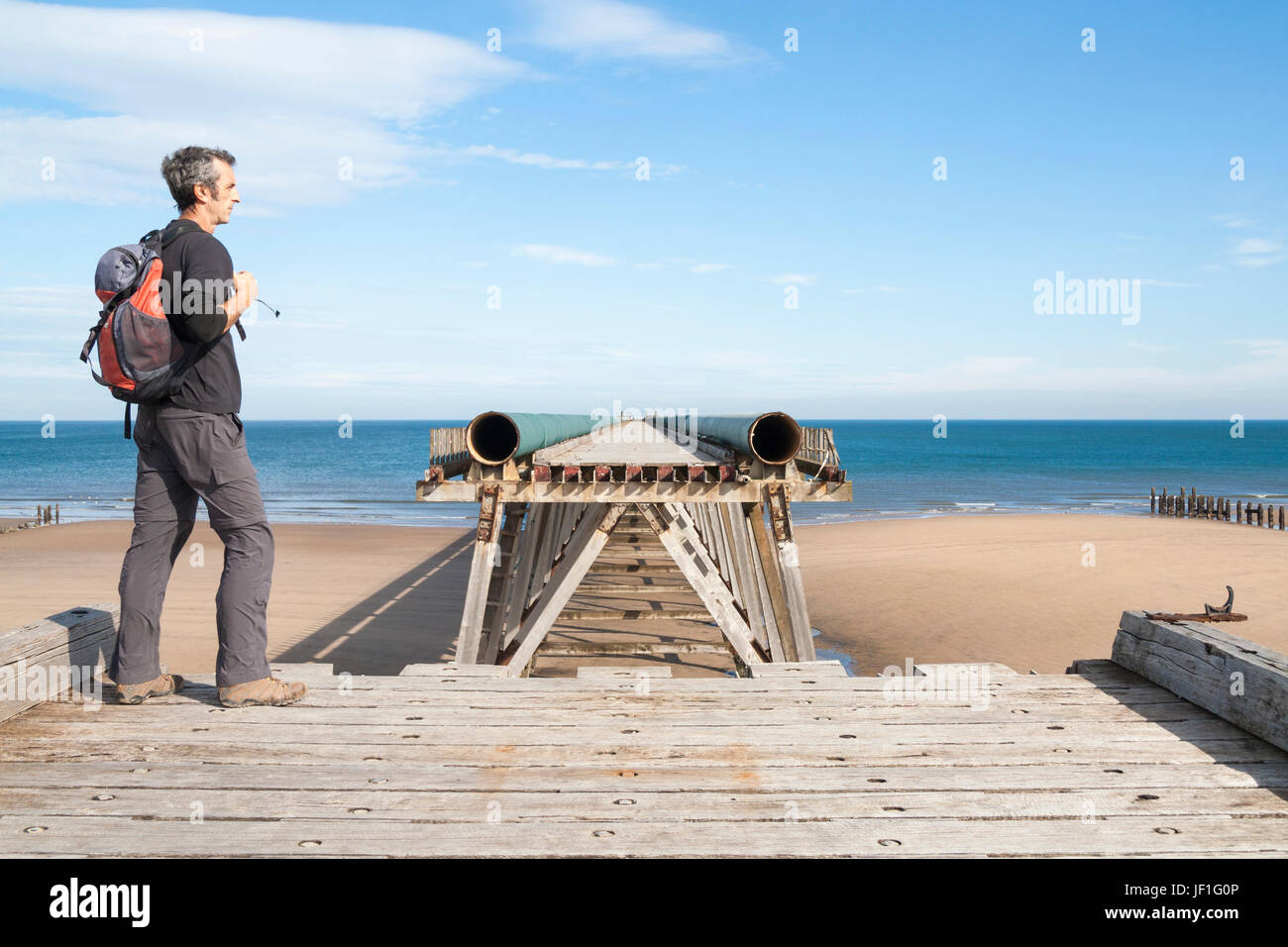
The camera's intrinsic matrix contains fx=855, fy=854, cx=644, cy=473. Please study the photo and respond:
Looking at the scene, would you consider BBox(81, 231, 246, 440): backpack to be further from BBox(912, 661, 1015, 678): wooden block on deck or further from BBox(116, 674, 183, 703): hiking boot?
BBox(912, 661, 1015, 678): wooden block on deck

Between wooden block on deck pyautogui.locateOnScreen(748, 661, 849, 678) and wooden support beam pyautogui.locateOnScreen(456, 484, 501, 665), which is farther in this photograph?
wooden support beam pyautogui.locateOnScreen(456, 484, 501, 665)

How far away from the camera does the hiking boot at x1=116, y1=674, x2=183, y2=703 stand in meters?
3.62

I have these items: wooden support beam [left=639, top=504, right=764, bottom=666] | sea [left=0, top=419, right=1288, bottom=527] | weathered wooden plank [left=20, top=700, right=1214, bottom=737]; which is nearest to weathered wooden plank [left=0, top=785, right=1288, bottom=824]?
weathered wooden plank [left=20, top=700, right=1214, bottom=737]

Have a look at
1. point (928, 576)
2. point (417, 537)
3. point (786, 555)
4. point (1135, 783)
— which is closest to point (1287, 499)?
point (928, 576)

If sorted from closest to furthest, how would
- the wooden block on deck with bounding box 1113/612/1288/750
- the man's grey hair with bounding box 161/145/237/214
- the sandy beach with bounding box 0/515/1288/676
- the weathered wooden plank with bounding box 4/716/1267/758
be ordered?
the wooden block on deck with bounding box 1113/612/1288/750, the weathered wooden plank with bounding box 4/716/1267/758, the man's grey hair with bounding box 161/145/237/214, the sandy beach with bounding box 0/515/1288/676

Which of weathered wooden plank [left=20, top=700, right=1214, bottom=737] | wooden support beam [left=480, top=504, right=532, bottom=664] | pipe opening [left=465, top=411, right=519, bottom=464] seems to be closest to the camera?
weathered wooden plank [left=20, top=700, right=1214, bottom=737]

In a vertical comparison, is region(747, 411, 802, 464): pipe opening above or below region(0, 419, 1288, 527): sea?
above

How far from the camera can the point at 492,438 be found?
6.48 m

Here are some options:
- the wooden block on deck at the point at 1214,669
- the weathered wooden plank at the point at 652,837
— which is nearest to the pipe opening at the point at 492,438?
the weathered wooden plank at the point at 652,837

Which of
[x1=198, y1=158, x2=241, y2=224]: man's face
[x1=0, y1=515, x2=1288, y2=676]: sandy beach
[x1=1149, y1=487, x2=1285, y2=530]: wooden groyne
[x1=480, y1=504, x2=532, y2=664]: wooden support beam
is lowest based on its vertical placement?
[x1=0, y1=515, x2=1288, y2=676]: sandy beach

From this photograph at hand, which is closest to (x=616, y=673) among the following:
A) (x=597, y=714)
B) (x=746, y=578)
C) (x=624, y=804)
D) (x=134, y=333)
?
(x=597, y=714)

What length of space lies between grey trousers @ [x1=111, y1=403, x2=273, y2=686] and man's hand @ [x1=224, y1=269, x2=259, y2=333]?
1.43 ft

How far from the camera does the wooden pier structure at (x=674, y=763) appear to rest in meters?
2.48

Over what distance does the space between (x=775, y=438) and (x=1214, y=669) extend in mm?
3480
